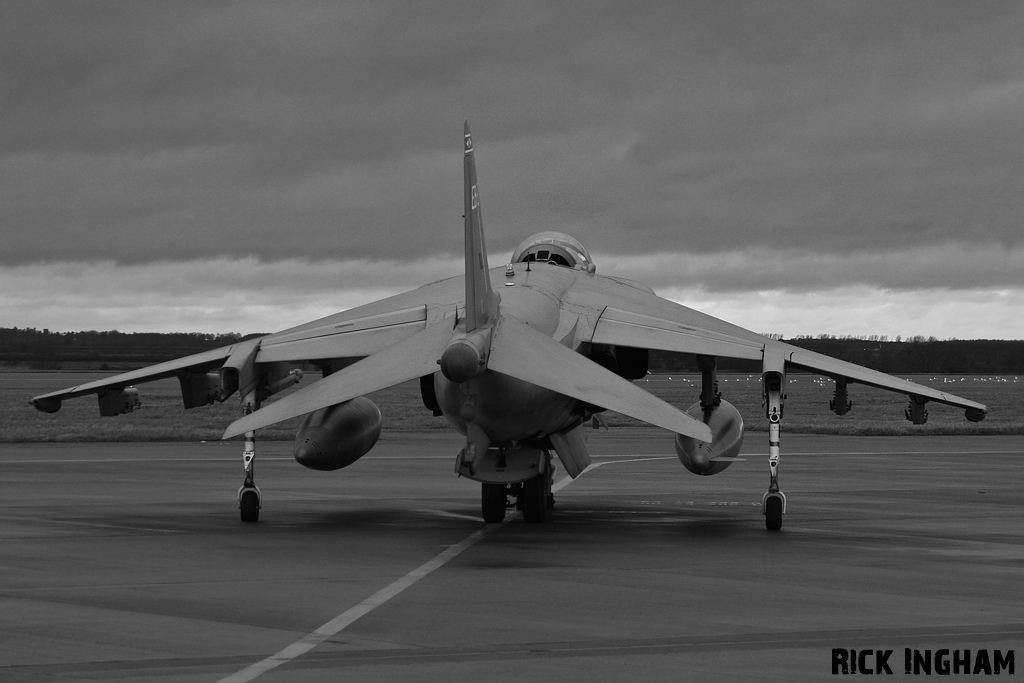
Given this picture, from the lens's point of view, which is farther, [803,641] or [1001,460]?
[1001,460]

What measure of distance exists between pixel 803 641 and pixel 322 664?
3.51 metres

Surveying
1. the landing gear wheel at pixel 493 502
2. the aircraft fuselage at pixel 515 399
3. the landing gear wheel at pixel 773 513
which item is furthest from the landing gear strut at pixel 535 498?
the landing gear wheel at pixel 773 513

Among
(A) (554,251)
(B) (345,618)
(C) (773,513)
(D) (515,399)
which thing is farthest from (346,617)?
(A) (554,251)

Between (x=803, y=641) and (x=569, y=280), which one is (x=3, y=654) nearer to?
(x=803, y=641)

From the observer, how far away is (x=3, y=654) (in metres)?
8.78

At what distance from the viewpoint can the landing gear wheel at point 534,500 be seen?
18047 millimetres

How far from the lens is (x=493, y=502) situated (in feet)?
58.6

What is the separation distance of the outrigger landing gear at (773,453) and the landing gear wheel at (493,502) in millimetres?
3579

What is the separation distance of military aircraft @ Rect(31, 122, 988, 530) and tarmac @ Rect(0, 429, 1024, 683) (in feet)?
3.50

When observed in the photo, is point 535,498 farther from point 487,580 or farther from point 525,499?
point 487,580

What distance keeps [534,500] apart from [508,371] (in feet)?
13.8

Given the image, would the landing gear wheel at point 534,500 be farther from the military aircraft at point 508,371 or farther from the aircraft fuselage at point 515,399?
the aircraft fuselage at point 515,399

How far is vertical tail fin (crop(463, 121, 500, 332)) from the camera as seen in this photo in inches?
572

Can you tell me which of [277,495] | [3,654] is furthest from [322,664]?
[277,495]
